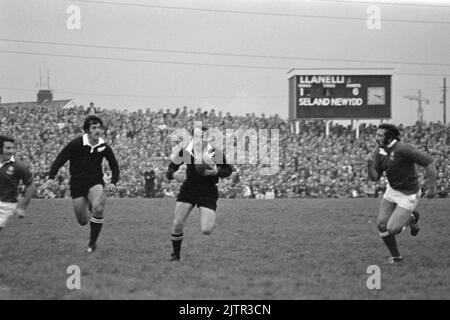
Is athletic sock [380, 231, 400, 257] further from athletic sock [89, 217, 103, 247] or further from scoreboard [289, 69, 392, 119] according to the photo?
scoreboard [289, 69, 392, 119]

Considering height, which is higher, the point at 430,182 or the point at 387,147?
the point at 387,147

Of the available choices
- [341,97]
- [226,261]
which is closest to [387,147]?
[226,261]

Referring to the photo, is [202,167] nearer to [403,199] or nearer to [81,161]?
[81,161]

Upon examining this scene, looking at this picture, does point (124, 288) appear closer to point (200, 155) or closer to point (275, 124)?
point (200, 155)

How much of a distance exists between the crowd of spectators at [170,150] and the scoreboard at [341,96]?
4.67 metres

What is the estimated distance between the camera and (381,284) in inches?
291

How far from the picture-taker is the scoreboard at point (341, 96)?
1496 inches

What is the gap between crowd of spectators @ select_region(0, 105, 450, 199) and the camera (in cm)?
2828

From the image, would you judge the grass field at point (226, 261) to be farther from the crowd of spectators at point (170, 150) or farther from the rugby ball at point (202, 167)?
the crowd of spectators at point (170, 150)

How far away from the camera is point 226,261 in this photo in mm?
9062

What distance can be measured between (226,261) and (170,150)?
21305 mm

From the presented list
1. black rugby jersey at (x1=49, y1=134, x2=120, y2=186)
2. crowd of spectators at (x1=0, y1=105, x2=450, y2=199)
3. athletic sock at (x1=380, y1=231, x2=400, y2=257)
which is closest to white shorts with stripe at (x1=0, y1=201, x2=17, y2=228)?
black rugby jersey at (x1=49, y1=134, x2=120, y2=186)

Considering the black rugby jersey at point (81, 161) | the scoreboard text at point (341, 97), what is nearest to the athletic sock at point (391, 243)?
the black rugby jersey at point (81, 161)

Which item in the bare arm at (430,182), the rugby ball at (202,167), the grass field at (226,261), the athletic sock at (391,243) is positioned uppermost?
the rugby ball at (202,167)
